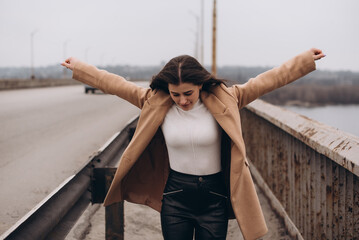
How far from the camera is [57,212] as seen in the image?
3.41 meters

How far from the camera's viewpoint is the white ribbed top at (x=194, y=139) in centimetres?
291

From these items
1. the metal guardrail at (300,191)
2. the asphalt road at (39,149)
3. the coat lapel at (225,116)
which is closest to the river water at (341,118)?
the asphalt road at (39,149)

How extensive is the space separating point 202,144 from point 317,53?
1034 mm

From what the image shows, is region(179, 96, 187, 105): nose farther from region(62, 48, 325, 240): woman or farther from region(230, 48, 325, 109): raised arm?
region(230, 48, 325, 109): raised arm

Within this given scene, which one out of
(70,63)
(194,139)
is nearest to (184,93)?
(194,139)

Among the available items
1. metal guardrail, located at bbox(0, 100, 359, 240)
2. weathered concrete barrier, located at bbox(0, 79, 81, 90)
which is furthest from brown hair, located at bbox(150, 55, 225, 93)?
weathered concrete barrier, located at bbox(0, 79, 81, 90)

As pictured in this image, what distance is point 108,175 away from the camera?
371 cm

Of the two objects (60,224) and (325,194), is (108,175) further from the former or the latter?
(325,194)

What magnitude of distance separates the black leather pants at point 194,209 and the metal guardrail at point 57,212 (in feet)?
2.78

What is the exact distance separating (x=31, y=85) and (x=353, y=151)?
135ft

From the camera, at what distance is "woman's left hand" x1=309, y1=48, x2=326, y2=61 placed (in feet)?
10.2

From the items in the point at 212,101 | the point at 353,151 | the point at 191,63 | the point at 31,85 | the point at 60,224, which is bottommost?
the point at 31,85

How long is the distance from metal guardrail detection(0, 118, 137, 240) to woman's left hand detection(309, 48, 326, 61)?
1.96 meters

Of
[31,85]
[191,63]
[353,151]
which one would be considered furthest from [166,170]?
[31,85]
